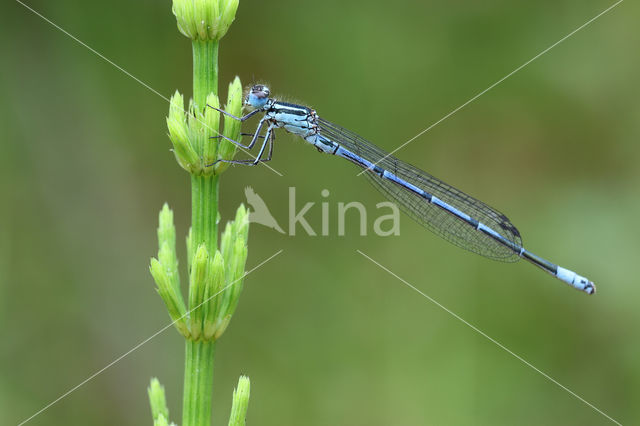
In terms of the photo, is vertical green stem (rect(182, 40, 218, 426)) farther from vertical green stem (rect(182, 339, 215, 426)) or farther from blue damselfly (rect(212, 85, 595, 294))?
blue damselfly (rect(212, 85, 595, 294))

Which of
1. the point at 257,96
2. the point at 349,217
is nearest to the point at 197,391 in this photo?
the point at 257,96

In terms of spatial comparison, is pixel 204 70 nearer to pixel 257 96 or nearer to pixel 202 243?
pixel 202 243

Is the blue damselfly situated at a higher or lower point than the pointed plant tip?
higher

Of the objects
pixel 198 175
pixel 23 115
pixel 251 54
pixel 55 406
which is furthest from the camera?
pixel 251 54

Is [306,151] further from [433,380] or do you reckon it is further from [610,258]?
[610,258]

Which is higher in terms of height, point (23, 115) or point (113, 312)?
point (23, 115)

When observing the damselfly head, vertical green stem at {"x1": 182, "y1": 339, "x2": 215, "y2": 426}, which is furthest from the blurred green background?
vertical green stem at {"x1": 182, "y1": 339, "x2": 215, "y2": 426}

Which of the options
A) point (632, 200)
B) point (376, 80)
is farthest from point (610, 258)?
point (376, 80)
